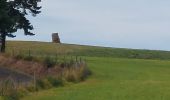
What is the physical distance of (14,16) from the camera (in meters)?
78.1

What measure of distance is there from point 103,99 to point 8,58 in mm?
34803

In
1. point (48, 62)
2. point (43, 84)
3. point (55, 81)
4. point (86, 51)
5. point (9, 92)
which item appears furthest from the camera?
point (86, 51)

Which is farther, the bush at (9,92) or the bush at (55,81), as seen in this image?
the bush at (55,81)

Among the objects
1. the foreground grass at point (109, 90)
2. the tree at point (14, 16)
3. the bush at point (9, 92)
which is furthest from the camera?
the tree at point (14, 16)

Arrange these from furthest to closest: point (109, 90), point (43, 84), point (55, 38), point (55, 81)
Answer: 1. point (55, 38)
2. point (55, 81)
3. point (43, 84)
4. point (109, 90)

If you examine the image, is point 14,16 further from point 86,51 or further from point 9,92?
point 9,92

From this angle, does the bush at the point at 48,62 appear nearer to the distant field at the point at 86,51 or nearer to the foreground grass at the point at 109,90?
the foreground grass at the point at 109,90

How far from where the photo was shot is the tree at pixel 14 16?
247ft

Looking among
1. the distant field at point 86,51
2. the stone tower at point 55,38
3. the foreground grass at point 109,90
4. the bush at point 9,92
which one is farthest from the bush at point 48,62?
the stone tower at point 55,38

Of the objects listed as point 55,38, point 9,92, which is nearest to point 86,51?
point 55,38

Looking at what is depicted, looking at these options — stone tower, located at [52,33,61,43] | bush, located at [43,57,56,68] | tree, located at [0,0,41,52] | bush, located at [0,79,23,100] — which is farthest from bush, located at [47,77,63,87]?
→ stone tower, located at [52,33,61,43]

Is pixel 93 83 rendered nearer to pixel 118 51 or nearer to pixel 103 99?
pixel 103 99

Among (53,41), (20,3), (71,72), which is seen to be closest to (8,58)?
(20,3)

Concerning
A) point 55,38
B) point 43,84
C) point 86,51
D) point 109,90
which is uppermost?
point 55,38
